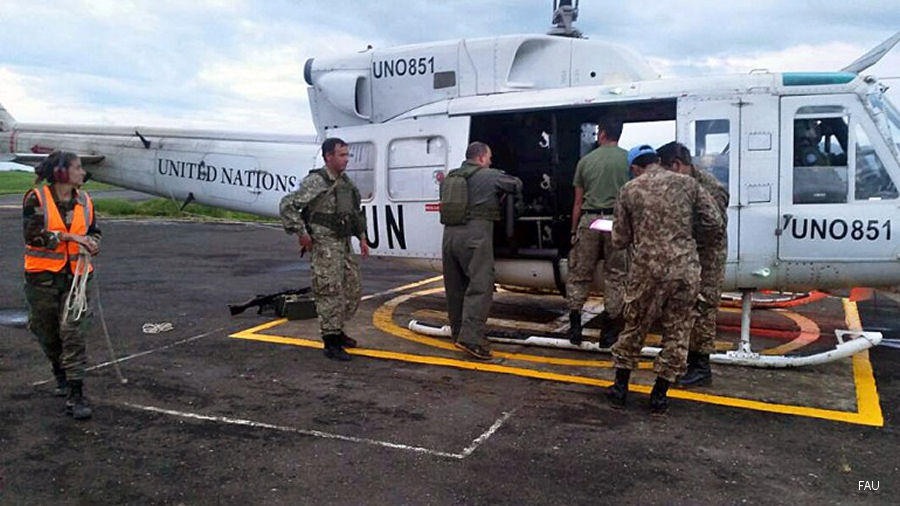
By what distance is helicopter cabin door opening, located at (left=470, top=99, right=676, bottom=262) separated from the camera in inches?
293

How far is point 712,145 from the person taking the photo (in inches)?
242

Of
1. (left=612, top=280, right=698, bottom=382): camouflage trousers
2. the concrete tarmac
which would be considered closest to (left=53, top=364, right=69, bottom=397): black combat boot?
the concrete tarmac

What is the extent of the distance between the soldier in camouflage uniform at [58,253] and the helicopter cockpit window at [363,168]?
10.4ft

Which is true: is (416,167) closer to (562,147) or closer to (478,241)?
(478,241)

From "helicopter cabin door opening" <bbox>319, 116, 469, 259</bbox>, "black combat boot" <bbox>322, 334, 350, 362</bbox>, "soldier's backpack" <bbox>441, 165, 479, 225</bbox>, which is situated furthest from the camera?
"helicopter cabin door opening" <bbox>319, 116, 469, 259</bbox>

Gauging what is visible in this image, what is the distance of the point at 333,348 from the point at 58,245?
94.6 inches

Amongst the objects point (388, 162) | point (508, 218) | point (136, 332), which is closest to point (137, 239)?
point (136, 332)

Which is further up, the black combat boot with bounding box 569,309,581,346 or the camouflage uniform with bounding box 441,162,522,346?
the camouflage uniform with bounding box 441,162,522,346

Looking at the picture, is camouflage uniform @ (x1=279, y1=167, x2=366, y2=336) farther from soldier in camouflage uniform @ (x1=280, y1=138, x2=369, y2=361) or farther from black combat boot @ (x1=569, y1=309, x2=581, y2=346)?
black combat boot @ (x1=569, y1=309, x2=581, y2=346)

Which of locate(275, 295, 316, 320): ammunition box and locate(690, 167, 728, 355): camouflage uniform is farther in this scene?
locate(275, 295, 316, 320): ammunition box

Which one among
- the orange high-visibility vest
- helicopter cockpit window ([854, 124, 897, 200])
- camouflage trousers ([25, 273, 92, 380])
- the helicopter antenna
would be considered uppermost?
the helicopter antenna

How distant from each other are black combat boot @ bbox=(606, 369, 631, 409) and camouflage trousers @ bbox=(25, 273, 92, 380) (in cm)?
365

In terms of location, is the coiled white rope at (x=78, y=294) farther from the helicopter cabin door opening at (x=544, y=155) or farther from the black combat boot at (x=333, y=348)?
the helicopter cabin door opening at (x=544, y=155)

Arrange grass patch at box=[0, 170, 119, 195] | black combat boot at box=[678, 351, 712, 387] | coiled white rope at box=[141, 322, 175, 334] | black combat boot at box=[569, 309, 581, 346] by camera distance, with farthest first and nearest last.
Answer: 1. grass patch at box=[0, 170, 119, 195]
2. coiled white rope at box=[141, 322, 175, 334]
3. black combat boot at box=[569, 309, 581, 346]
4. black combat boot at box=[678, 351, 712, 387]
